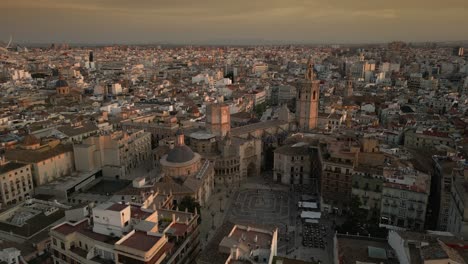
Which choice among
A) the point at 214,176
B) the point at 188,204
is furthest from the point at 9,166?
the point at 214,176

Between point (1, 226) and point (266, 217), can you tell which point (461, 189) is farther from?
point (1, 226)

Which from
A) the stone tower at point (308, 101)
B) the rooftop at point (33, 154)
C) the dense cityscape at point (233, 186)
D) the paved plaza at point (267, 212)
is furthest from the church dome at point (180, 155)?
the stone tower at point (308, 101)

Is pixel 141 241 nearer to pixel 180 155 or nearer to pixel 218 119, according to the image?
Answer: pixel 180 155

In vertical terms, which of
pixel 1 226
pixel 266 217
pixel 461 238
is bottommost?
pixel 266 217

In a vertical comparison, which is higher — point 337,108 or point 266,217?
point 337,108

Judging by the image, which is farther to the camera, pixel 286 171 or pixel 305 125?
pixel 305 125

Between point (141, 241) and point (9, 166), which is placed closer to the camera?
point (141, 241)

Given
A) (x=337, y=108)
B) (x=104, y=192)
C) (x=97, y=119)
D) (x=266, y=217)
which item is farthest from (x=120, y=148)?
(x=337, y=108)
